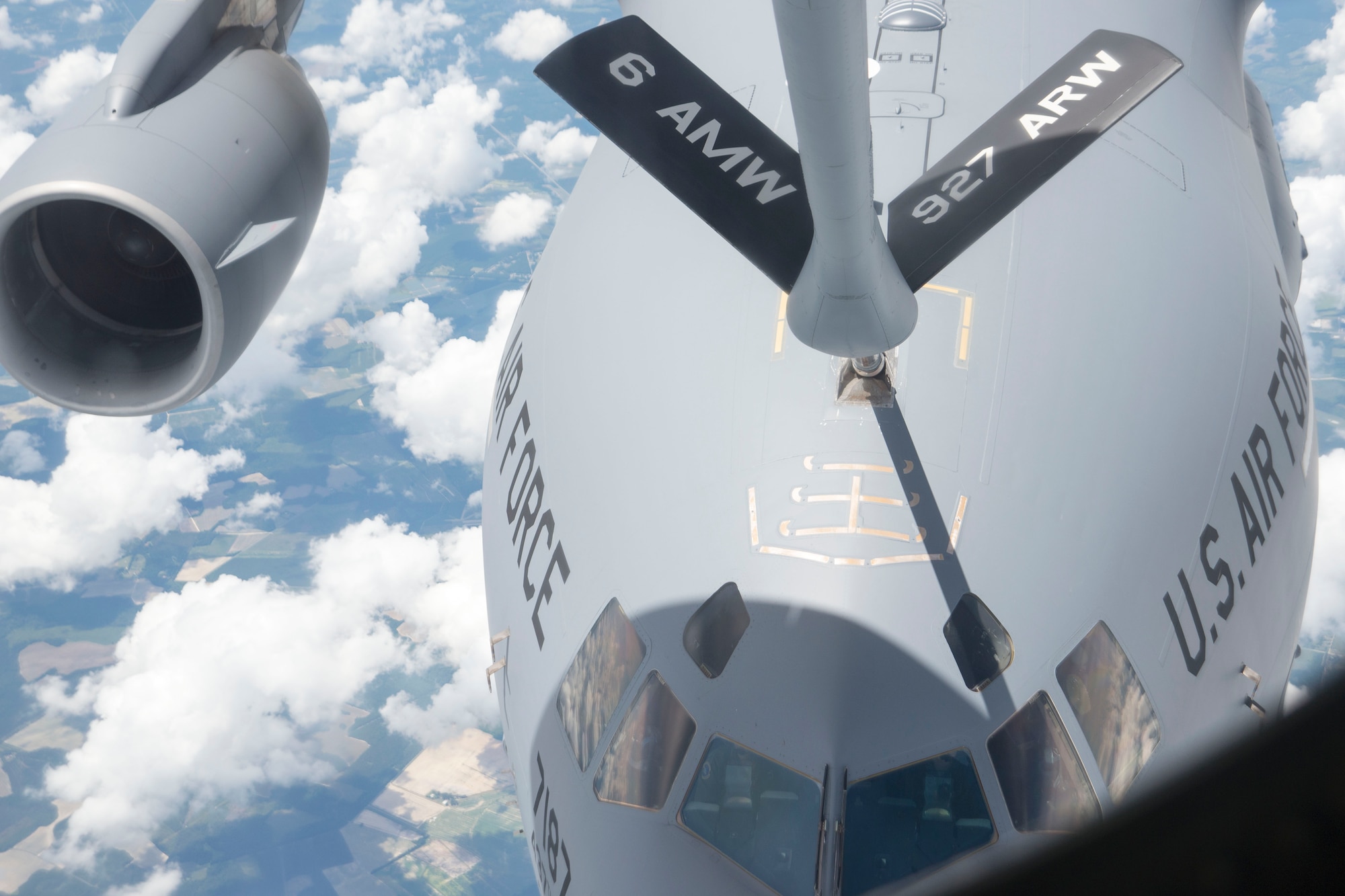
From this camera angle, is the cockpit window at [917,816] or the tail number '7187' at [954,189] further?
the tail number '7187' at [954,189]

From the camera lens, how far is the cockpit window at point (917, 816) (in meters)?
5.36

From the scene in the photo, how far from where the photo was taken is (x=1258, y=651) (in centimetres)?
705

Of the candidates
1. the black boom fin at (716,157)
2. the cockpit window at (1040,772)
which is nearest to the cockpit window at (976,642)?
the cockpit window at (1040,772)

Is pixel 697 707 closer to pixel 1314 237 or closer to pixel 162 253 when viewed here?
pixel 162 253

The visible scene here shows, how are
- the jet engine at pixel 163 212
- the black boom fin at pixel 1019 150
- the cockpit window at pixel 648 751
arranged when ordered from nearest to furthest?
the black boom fin at pixel 1019 150 < the cockpit window at pixel 648 751 < the jet engine at pixel 163 212

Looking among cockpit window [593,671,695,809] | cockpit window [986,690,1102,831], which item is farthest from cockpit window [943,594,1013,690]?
cockpit window [593,671,695,809]

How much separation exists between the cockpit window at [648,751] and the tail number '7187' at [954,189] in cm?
324

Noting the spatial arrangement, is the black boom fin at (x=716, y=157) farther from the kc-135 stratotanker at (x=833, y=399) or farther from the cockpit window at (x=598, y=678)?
the cockpit window at (x=598, y=678)

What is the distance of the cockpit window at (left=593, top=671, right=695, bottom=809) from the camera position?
231 inches

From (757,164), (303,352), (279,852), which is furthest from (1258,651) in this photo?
(303,352)

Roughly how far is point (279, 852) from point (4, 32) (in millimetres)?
140443

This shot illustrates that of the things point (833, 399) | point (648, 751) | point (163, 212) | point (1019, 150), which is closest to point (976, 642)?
point (833, 399)

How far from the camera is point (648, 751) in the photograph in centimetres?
600

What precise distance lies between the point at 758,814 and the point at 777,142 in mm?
A: 3843
